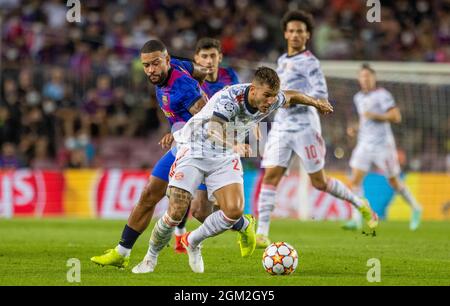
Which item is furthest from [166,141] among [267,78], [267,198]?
[267,198]

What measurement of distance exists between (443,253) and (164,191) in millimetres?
3821

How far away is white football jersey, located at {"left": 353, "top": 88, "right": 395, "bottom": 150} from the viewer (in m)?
16.8

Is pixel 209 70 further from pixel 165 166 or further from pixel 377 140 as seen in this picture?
pixel 377 140

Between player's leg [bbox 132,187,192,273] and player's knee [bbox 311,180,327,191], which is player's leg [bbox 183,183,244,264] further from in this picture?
player's knee [bbox 311,180,327,191]

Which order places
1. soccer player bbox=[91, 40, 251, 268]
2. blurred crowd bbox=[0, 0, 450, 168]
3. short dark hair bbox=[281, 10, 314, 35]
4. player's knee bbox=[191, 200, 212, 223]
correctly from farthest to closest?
blurred crowd bbox=[0, 0, 450, 168] < short dark hair bbox=[281, 10, 314, 35] < player's knee bbox=[191, 200, 212, 223] < soccer player bbox=[91, 40, 251, 268]

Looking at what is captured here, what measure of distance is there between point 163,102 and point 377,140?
803 cm

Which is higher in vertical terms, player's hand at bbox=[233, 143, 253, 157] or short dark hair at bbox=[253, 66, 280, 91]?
short dark hair at bbox=[253, 66, 280, 91]

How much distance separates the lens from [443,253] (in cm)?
1139

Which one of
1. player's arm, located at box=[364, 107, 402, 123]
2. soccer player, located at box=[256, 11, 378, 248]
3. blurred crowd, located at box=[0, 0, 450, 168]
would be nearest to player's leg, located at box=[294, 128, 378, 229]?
soccer player, located at box=[256, 11, 378, 248]

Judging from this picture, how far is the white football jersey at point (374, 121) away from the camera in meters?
16.8

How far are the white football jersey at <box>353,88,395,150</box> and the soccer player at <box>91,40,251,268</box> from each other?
25.6 feet

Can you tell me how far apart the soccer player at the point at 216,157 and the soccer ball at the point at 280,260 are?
1.52ft

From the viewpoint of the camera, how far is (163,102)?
9578 millimetres
